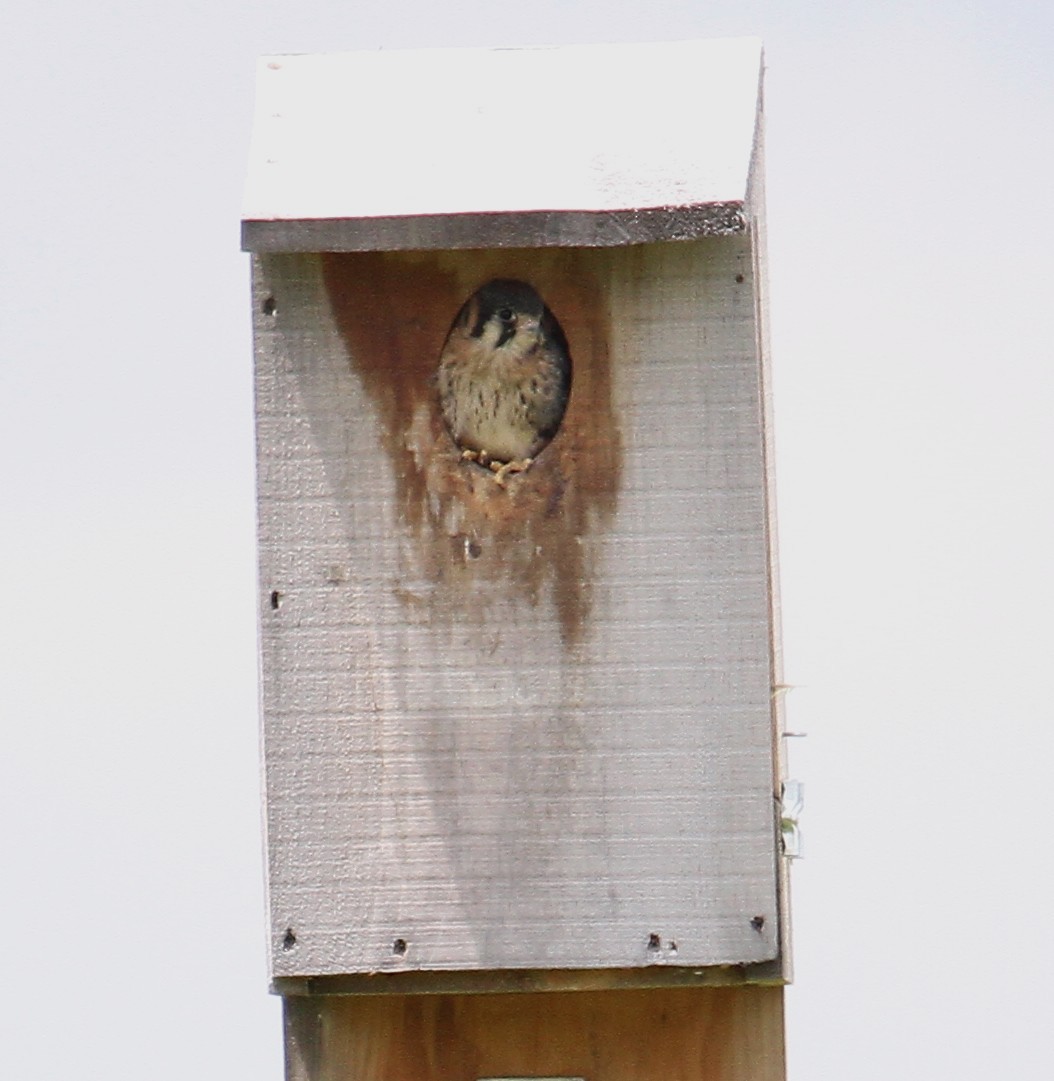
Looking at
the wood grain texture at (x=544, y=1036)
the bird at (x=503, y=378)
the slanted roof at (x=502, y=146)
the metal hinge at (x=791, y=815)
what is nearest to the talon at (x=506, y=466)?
the bird at (x=503, y=378)

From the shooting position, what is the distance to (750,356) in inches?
191

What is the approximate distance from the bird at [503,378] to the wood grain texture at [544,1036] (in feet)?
2.39

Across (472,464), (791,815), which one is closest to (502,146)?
(472,464)

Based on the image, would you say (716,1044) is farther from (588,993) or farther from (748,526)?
(748,526)

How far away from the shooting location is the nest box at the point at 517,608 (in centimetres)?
484

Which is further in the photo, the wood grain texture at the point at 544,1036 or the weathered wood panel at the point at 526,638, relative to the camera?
the wood grain texture at the point at 544,1036

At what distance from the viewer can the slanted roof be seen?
4.79 m

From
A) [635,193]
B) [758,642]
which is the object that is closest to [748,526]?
[758,642]

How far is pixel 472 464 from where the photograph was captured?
487 cm

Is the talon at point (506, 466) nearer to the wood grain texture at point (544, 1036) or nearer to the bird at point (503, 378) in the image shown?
the bird at point (503, 378)

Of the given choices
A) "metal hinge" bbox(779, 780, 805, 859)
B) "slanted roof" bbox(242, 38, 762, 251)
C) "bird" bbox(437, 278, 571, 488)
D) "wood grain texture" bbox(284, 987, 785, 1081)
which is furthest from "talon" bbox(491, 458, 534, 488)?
"wood grain texture" bbox(284, 987, 785, 1081)

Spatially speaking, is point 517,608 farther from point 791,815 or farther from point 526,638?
point 791,815

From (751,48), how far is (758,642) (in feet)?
2.83

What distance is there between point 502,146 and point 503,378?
329 mm
